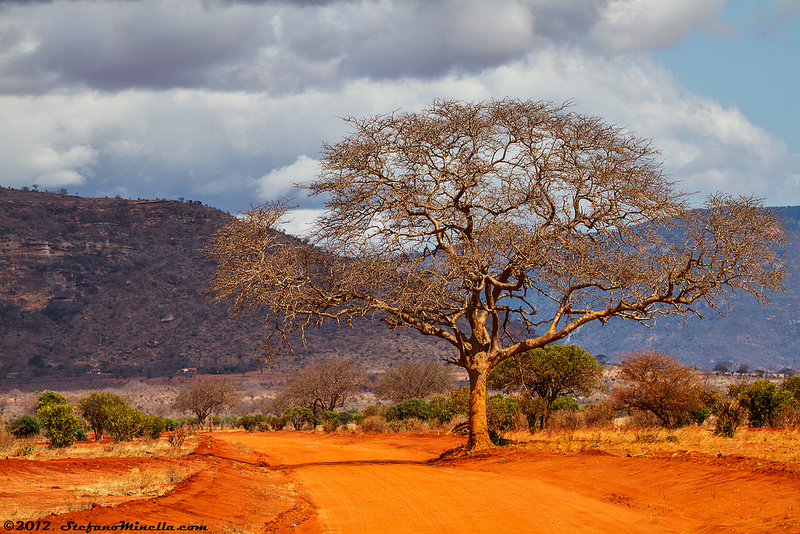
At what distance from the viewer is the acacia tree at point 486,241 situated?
16.1 m

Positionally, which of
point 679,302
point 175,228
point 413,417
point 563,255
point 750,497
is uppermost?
point 175,228

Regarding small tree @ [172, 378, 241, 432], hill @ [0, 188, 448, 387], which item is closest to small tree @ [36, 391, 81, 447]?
small tree @ [172, 378, 241, 432]

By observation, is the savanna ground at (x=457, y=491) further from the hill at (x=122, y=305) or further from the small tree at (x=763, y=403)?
the hill at (x=122, y=305)

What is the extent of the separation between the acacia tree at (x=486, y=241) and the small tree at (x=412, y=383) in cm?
2779

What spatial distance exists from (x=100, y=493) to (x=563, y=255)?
11329mm

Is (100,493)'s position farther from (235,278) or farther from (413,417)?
(413,417)

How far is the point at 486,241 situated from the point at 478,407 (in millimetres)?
4604

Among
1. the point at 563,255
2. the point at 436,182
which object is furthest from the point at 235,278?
the point at 563,255

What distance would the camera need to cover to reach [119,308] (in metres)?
79.8

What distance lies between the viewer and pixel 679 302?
1680cm

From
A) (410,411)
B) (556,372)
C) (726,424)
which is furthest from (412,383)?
(726,424)

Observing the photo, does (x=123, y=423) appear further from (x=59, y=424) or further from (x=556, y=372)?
(x=556, y=372)

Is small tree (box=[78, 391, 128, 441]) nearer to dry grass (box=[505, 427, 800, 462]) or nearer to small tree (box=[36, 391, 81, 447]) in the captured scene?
small tree (box=[36, 391, 81, 447])

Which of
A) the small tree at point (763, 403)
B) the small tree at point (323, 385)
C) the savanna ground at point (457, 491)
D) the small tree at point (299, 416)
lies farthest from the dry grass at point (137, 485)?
the small tree at point (323, 385)
